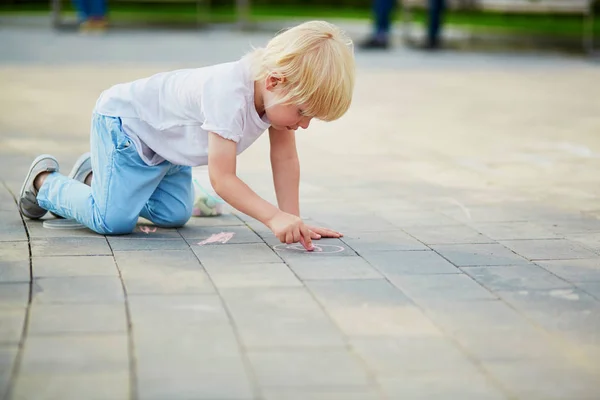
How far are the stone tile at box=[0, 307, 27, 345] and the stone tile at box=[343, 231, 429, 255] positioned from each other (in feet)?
4.11

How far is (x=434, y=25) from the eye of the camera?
485 inches

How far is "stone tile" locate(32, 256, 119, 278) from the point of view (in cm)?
321

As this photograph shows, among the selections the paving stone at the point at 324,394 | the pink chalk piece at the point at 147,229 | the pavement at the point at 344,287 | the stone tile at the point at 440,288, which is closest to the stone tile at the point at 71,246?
the pavement at the point at 344,287

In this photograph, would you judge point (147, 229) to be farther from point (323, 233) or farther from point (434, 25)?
point (434, 25)

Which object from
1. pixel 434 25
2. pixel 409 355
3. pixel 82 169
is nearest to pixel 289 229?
pixel 409 355

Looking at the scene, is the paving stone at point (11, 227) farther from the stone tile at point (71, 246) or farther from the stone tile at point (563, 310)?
the stone tile at point (563, 310)

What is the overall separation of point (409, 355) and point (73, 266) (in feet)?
4.07

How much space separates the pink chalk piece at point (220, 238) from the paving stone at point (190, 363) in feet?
3.18

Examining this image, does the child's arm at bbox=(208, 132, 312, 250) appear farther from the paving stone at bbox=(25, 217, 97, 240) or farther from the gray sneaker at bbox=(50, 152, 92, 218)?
the gray sneaker at bbox=(50, 152, 92, 218)

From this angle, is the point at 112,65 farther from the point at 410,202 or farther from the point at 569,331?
the point at 569,331

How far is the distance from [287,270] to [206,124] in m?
0.58

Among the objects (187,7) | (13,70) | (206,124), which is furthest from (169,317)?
(187,7)

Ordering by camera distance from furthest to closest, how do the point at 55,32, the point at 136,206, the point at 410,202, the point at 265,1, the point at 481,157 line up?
the point at 265,1 < the point at 55,32 < the point at 481,157 < the point at 410,202 < the point at 136,206

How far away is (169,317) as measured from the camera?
2801 millimetres
